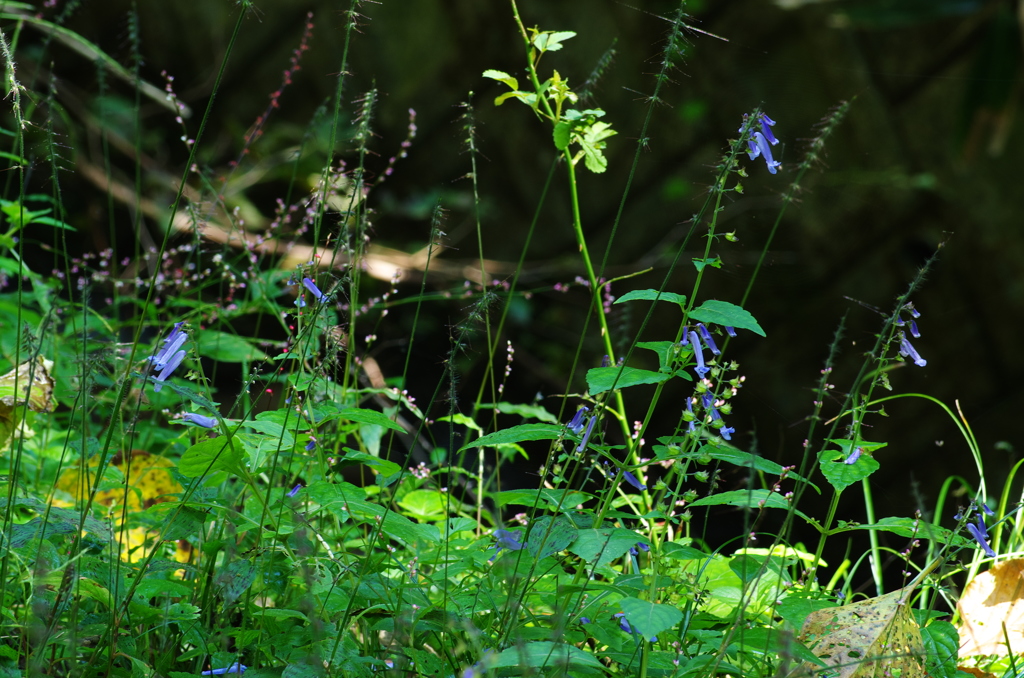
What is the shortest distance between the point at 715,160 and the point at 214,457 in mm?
3433

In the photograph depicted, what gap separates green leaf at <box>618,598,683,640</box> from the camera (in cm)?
65

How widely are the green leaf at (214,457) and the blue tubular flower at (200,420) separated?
1.5 inches

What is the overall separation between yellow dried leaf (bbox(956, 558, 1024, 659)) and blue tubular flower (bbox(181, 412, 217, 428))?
94cm

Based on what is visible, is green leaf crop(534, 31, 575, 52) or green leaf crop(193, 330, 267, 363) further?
green leaf crop(193, 330, 267, 363)

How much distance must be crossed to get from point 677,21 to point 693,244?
11.0 ft

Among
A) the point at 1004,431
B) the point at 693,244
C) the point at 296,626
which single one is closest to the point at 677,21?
the point at 296,626

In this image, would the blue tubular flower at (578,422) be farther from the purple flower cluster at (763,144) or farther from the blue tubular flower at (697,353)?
the purple flower cluster at (763,144)

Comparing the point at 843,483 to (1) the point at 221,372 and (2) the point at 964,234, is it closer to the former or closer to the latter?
(1) the point at 221,372

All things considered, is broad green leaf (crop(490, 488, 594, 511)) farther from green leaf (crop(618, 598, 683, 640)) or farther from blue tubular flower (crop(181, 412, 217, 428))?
blue tubular flower (crop(181, 412, 217, 428))

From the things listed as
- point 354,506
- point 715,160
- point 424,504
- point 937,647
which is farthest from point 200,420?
point 715,160

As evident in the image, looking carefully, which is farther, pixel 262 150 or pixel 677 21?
pixel 262 150

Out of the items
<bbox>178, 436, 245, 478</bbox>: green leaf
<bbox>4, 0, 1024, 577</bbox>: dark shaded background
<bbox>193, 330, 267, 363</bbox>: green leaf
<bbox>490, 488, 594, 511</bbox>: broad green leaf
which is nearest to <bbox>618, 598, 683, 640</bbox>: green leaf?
<bbox>490, 488, 594, 511</bbox>: broad green leaf

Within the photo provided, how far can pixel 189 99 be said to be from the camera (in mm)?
3834

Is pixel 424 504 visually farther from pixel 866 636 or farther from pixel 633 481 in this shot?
pixel 866 636
